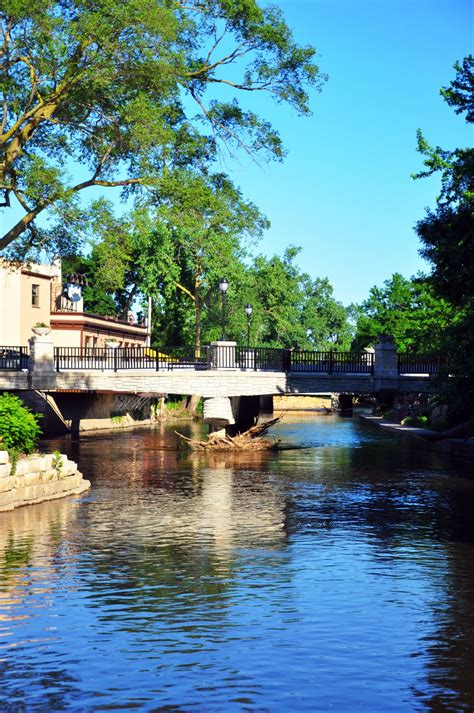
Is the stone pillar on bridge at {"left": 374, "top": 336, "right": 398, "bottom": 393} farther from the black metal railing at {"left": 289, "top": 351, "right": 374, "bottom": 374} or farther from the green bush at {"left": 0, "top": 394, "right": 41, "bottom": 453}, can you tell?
the green bush at {"left": 0, "top": 394, "right": 41, "bottom": 453}

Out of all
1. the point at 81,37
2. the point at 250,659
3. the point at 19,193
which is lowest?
the point at 250,659

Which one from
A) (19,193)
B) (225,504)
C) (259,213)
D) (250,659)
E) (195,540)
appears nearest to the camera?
(250,659)

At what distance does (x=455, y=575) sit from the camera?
15672 mm

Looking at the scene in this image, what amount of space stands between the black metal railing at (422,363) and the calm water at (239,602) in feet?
60.1

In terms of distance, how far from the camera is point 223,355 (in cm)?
4600

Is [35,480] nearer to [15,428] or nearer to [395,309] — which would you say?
[15,428]

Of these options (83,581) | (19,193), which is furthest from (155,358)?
(83,581)

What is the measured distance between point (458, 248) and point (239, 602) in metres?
22.9

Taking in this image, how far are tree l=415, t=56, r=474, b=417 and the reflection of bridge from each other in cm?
593

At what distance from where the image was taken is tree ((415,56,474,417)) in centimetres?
3422

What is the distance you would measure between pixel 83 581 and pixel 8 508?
24.7ft

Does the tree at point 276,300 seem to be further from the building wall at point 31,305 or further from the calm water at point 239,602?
the calm water at point 239,602

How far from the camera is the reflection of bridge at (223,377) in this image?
148 feet

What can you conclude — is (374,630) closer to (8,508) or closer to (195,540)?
(195,540)
